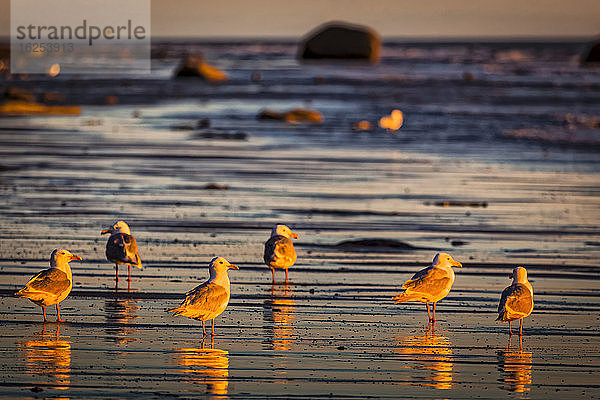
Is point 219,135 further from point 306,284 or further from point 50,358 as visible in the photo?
point 50,358

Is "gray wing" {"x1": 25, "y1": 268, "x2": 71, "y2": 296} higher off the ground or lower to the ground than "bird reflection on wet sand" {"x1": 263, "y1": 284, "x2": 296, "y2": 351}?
higher

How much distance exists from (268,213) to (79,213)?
2936 millimetres

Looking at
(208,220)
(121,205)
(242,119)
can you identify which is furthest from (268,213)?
(242,119)

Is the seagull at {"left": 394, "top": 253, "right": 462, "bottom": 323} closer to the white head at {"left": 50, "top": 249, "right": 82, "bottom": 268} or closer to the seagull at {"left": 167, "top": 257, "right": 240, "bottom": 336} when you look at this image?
the seagull at {"left": 167, "top": 257, "right": 240, "bottom": 336}

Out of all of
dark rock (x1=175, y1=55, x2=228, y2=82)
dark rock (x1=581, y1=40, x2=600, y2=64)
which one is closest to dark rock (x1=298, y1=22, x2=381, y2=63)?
dark rock (x1=581, y1=40, x2=600, y2=64)

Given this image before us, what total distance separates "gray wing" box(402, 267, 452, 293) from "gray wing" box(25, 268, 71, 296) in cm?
319

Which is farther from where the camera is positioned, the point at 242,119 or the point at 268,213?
the point at 242,119

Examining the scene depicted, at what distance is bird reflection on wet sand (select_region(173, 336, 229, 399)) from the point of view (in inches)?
328

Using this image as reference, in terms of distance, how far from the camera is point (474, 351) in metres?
Answer: 9.59

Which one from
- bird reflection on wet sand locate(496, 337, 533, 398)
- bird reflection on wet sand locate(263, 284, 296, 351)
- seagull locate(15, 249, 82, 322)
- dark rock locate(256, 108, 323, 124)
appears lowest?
bird reflection on wet sand locate(496, 337, 533, 398)

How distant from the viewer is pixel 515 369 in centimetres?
902

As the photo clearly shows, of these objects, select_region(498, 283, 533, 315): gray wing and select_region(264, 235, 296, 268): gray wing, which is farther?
select_region(264, 235, 296, 268): gray wing

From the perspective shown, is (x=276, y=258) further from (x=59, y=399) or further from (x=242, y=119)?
(x=242, y=119)

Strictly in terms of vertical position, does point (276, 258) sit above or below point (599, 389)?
above
